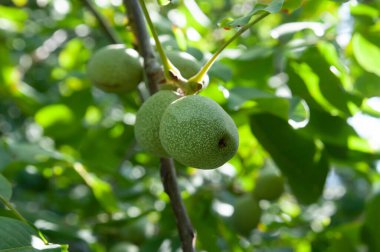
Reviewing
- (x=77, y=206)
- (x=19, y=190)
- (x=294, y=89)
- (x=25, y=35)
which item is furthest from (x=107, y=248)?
(x=25, y=35)

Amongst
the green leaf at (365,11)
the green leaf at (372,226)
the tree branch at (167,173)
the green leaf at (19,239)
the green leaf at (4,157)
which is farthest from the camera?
the green leaf at (372,226)

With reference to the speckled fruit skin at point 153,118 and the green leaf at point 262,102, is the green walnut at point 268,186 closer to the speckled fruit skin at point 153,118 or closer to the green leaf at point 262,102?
the green leaf at point 262,102

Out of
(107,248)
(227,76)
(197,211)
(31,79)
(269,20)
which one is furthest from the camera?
(269,20)

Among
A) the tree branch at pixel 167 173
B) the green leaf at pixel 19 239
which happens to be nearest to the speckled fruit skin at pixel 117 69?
the tree branch at pixel 167 173

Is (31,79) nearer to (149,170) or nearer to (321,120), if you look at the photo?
(149,170)

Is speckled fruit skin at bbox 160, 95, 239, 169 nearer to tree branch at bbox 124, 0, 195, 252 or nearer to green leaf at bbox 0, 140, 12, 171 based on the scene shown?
tree branch at bbox 124, 0, 195, 252

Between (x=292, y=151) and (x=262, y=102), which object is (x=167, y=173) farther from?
(x=292, y=151)
